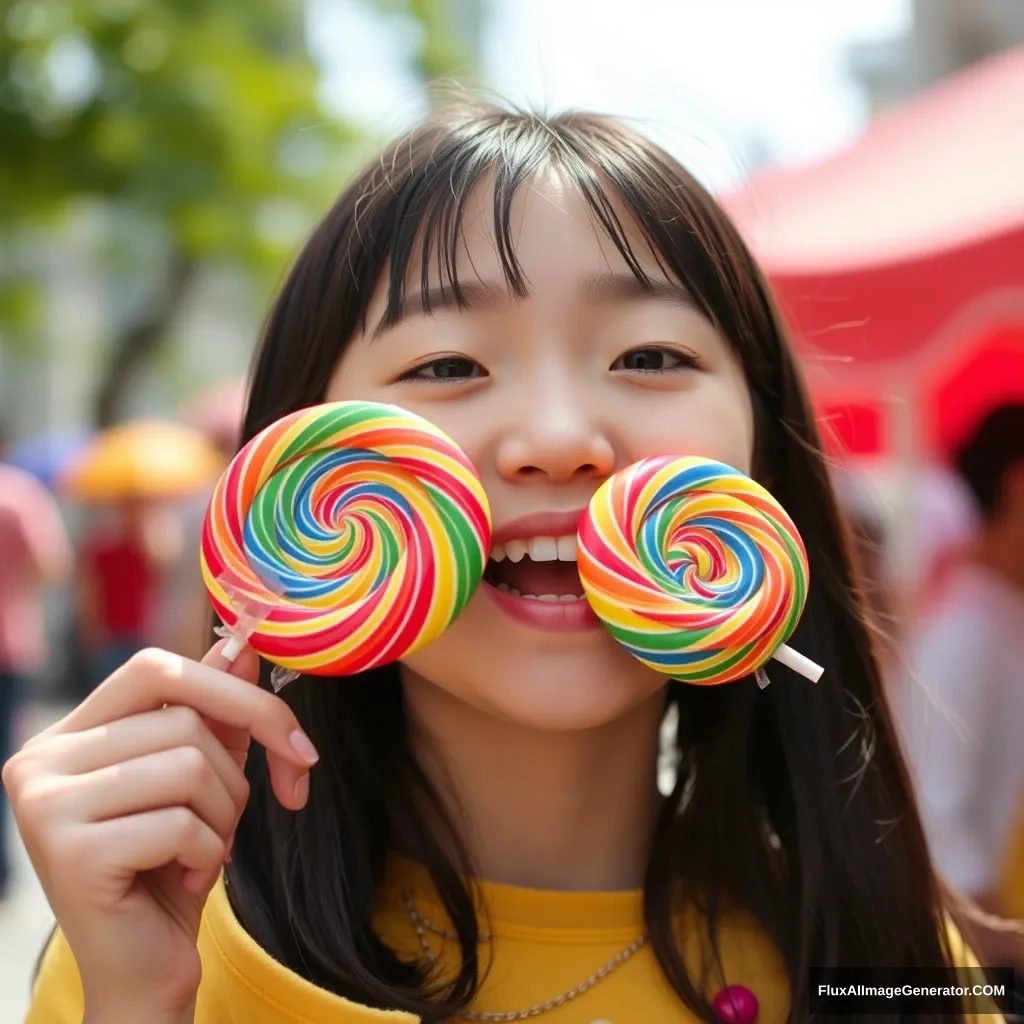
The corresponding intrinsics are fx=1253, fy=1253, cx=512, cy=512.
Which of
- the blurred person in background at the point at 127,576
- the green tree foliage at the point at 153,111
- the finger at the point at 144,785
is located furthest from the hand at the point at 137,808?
the green tree foliage at the point at 153,111

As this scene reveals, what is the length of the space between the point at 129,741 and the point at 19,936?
5487 millimetres

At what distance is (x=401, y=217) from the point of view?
1901mm

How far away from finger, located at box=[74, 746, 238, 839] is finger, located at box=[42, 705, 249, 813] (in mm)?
10

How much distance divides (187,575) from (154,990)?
267 inches

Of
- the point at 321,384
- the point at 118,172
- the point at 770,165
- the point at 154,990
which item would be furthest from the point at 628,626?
the point at 118,172

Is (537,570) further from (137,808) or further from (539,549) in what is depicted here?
(137,808)

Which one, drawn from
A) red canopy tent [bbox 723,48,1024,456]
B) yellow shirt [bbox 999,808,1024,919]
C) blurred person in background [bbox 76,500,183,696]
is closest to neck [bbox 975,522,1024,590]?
red canopy tent [bbox 723,48,1024,456]

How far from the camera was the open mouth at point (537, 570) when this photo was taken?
1.82 metres

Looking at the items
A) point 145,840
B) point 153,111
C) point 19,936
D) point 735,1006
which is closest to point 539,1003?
point 735,1006

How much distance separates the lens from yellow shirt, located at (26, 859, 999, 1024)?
1.79 metres

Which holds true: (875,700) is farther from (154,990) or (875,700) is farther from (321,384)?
(154,990)

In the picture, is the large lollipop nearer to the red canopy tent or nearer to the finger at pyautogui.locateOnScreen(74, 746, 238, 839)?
the finger at pyautogui.locateOnScreen(74, 746, 238, 839)

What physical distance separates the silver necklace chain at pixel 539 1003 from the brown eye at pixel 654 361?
0.88 meters

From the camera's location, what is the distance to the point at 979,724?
12.7 feet
